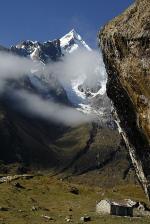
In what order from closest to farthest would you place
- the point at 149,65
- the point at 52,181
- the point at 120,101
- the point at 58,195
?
the point at 149,65 → the point at 120,101 → the point at 58,195 → the point at 52,181

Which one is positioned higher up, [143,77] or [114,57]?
[114,57]

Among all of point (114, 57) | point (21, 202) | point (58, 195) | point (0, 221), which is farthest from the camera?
point (58, 195)

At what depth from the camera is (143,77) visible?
69.2 ft

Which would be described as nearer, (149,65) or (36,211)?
(149,65)

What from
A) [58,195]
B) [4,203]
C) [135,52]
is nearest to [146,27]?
[135,52]

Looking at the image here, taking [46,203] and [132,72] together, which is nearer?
[132,72]

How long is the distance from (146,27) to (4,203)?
61.2 m

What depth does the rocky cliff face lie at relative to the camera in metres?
21.1

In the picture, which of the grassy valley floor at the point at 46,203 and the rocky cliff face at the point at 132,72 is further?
the grassy valley floor at the point at 46,203

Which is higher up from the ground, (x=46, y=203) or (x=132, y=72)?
(x=46, y=203)

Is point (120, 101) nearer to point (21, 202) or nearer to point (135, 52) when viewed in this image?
point (135, 52)

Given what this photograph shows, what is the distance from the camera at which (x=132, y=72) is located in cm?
2167

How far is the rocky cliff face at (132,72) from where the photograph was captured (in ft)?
69.2

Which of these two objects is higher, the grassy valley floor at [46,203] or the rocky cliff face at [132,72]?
the grassy valley floor at [46,203]
